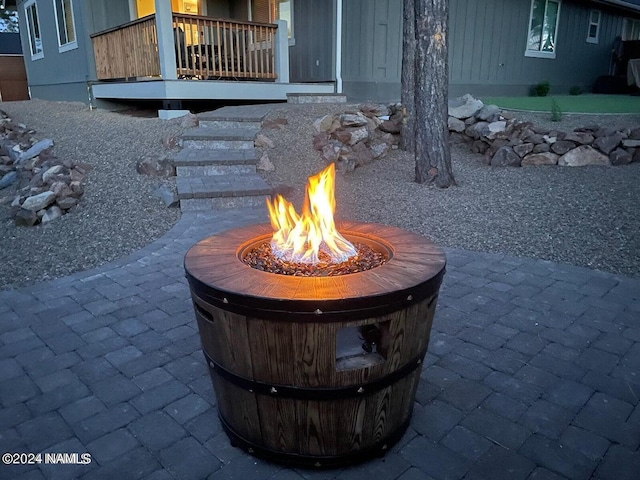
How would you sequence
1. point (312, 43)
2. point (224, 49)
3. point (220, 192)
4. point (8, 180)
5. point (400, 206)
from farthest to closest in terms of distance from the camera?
1. point (312, 43)
2. point (224, 49)
3. point (8, 180)
4. point (400, 206)
5. point (220, 192)

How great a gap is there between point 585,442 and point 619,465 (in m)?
0.14

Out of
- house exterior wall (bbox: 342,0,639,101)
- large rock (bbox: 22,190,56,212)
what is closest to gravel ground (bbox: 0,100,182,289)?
large rock (bbox: 22,190,56,212)

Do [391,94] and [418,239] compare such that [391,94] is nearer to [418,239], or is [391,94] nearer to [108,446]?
[418,239]

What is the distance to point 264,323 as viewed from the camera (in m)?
1.59

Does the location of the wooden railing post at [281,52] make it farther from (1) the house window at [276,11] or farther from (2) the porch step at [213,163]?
(2) the porch step at [213,163]

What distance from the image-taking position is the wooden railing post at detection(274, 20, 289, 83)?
30.0 feet

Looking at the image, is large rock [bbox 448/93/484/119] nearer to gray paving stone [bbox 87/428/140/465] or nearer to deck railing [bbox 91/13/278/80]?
deck railing [bbox 91/13/278/80]

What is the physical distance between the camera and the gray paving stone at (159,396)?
7.18 ft

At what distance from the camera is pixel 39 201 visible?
16.4 feet

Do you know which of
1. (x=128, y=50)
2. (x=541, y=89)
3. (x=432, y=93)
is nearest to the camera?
(x=432, y=93)

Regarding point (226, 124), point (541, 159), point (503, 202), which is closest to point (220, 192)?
point (226, 124)

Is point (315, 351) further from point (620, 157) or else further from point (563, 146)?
point (620, 157)

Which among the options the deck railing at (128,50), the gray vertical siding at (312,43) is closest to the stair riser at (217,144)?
the deck railing at (128,50)

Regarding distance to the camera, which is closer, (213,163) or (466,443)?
(466,443)
